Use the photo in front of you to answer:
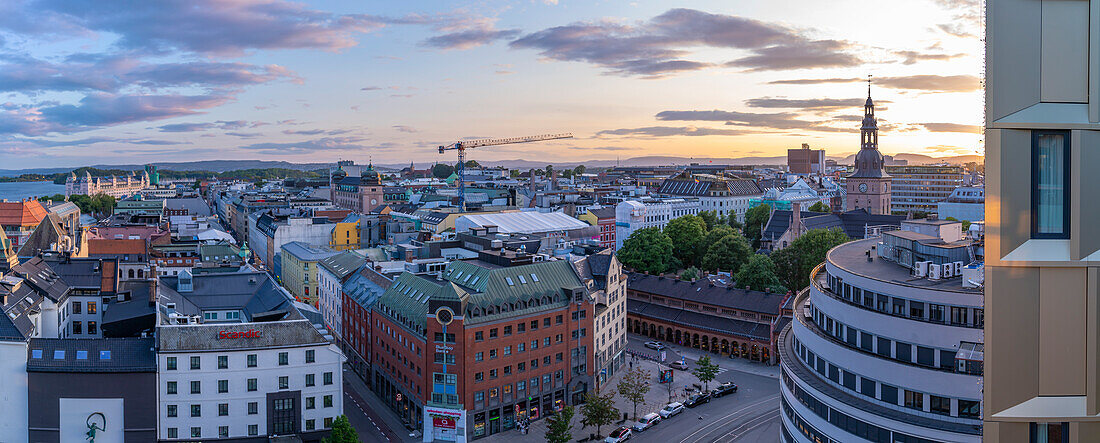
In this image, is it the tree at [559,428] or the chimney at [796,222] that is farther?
the chimney at [796,222]

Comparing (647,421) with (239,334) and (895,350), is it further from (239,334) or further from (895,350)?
(239,334)

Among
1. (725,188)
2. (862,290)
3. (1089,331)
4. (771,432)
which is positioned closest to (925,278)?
(862,290)

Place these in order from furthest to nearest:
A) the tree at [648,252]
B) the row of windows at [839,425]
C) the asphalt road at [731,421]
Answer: the tree at [648,252] → the asphalt road at [731,421] → the row of windows at [839,425]

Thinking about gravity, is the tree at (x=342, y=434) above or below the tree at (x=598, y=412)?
above

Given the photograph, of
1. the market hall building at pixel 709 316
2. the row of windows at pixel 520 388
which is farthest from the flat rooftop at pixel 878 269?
the market hall building at pixel 709 316

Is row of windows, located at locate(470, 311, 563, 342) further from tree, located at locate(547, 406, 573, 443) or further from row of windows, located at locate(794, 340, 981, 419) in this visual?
row of windows, located at locate(794, 340, 981, 419)

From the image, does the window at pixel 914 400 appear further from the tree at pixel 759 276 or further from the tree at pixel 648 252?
the tree at pixel 648 252

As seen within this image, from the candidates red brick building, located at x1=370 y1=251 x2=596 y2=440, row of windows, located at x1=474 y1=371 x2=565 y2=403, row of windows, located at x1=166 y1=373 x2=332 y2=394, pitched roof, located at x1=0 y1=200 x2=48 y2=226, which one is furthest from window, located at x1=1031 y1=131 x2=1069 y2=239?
pitched roof, located at x1=0 y1=200 x2=48 y2=226

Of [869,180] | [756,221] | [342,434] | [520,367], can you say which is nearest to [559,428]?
[520,367]
